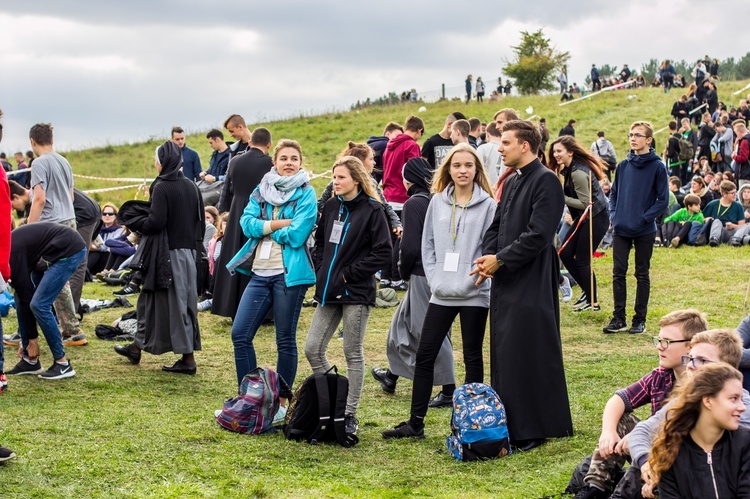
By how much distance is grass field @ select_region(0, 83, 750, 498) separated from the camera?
17.6ft

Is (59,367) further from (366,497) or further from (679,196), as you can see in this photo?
(679,196)

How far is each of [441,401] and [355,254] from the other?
165 cm

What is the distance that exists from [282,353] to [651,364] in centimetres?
352

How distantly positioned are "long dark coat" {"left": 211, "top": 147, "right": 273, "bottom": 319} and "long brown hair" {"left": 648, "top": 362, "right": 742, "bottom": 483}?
5.74m

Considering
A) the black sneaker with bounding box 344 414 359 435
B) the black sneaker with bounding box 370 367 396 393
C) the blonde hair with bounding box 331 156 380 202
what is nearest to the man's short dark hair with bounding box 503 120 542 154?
the blonde hair with bounding box 331 156 380 202

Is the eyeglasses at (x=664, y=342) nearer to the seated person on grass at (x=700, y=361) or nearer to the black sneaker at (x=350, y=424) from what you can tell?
the seated person on grass at (x=700, y=361)

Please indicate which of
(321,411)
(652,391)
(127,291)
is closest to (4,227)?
(321,411)

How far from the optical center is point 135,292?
44.2ft

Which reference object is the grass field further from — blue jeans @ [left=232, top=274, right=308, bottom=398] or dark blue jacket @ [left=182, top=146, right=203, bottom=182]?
dark blue jacket @ [left=182, top=146, right=203, bottom=182]

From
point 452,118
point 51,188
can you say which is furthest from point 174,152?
point 452,118

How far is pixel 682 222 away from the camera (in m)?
16.8

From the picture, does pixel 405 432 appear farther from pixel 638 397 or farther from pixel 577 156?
pixel 577 156

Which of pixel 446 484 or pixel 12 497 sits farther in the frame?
pixel 446 484

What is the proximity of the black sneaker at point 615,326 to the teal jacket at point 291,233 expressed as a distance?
4372 mm
